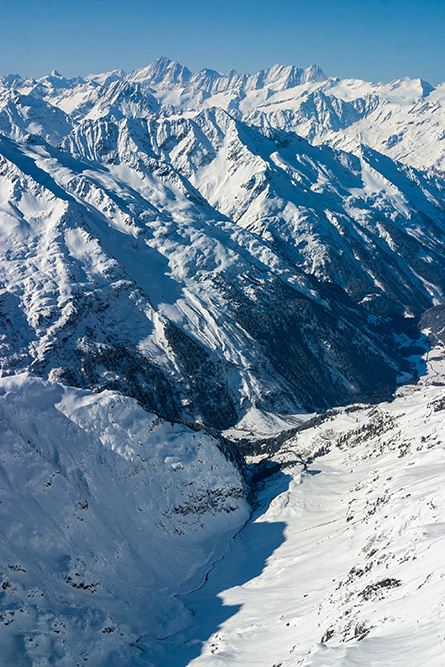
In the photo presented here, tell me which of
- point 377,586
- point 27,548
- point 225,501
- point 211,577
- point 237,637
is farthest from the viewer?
point 225,501

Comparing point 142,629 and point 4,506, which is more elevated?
point 4,506

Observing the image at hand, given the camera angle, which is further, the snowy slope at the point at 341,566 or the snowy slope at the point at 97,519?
the snowy slope at the point at 97,519

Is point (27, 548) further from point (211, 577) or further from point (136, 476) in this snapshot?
point (211, 577)

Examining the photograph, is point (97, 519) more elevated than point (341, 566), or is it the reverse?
point (97, 519)

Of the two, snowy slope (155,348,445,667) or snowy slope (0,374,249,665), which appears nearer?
snowy slope (155,348,445,667)

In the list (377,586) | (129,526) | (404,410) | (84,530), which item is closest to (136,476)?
(129,526)

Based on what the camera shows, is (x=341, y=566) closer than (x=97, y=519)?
Yes

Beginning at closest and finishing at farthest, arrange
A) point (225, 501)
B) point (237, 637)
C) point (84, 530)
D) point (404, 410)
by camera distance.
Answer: point (237, 637)
point (84, 530)
point (225, 501)
point (404, 410)

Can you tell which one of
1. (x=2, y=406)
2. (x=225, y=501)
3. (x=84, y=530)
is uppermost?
(x=2, y=406)

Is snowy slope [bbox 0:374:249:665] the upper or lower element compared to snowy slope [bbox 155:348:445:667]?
upper

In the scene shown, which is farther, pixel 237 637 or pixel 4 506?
pixel 4 506

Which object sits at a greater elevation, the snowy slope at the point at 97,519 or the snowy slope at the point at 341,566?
the snowy slope at the point at 97,519
